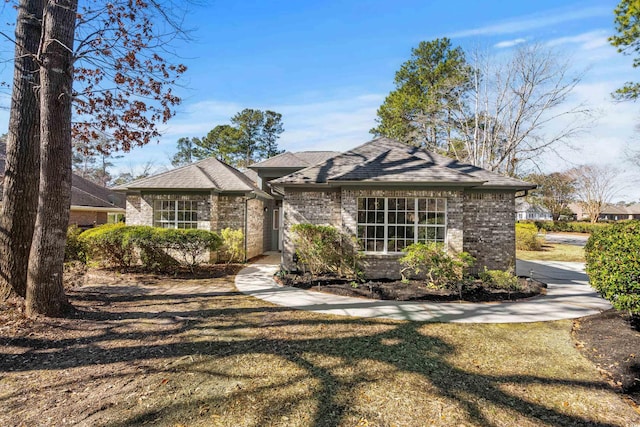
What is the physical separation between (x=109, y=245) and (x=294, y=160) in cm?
1079

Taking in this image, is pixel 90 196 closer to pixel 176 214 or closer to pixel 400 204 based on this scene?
pixel 176 214

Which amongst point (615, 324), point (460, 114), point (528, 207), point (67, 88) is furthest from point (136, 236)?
point (528, 207)

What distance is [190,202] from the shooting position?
12.3m

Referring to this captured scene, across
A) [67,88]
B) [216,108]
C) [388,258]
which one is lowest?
[388,258]

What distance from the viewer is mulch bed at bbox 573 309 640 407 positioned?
3447 mm

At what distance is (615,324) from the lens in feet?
16.8

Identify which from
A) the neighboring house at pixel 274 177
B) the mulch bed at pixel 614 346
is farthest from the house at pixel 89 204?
the mulch bed at pixel 614 346

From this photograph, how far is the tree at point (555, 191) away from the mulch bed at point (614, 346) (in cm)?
3738

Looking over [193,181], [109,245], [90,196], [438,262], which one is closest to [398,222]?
[438,262]

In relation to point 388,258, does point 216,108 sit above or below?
above

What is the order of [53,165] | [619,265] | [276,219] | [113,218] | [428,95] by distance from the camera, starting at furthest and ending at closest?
[113,218] < [428,95] < [276,219] < [53,165] < [619,265]

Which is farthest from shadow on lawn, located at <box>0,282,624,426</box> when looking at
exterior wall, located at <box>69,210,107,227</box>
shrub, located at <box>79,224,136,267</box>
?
exterior wall, located at <box>69,210,107,227</box>

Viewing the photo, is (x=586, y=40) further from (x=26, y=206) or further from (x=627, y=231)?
(x=26, y=206)

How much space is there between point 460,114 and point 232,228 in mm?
19052
